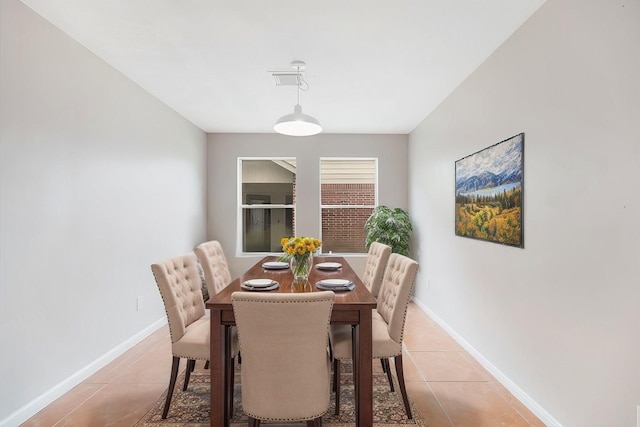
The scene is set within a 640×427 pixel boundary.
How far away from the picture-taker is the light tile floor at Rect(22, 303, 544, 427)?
7.04ft

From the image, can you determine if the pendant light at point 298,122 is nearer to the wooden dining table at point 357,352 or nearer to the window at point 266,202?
the wooden dining table at point 357,352

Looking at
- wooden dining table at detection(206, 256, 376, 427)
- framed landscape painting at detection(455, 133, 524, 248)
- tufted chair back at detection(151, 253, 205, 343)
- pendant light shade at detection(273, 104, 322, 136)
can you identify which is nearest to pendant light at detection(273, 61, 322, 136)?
pendant light shade at detection(273, 104, 322, 136)

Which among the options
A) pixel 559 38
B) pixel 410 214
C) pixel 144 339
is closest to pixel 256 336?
pixel 559 38

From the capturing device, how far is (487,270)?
2.84 metres

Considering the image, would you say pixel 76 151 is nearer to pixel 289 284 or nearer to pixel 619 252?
pixel 289 284

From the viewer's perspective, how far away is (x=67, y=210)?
2.50m

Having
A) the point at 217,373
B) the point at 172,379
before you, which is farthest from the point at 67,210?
the point at 217,373

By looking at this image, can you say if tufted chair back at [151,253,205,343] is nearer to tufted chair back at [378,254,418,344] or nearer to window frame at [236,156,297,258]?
tufted chair back at [378,254,418,344]

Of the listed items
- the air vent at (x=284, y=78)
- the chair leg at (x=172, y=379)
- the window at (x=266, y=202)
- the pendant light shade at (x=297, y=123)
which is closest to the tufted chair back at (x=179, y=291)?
the chair leg at (x=172, y=379)

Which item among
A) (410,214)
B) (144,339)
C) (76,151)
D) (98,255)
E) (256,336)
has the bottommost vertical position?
(144,339)

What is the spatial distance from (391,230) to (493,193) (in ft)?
7.13

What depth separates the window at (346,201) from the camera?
555cm

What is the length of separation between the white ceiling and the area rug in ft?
8.40

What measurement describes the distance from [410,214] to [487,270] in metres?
2.46
